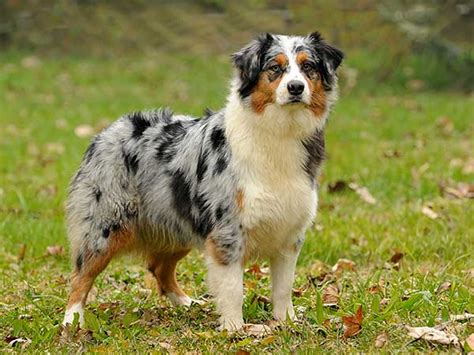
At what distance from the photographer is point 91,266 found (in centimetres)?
536

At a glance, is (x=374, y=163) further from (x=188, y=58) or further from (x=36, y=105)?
(x=188, y=58)

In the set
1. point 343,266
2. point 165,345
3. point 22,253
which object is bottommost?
point 22,253

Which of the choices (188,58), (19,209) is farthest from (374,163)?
(188,58)

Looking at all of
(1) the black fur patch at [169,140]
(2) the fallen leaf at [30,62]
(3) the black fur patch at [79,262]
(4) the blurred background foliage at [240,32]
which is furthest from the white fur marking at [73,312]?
(2) the fallen leaf at [30,62]

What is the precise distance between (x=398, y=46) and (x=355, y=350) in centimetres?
1143

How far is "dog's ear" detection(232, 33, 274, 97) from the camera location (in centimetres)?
490

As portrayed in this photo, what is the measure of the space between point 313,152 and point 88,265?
55.5 inches

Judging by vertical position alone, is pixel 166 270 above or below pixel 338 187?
above

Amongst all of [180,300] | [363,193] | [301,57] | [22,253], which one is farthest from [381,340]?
[363,193]

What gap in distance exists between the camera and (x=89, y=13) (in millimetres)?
19016

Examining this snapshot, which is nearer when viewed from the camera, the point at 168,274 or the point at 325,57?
the point at 325,57

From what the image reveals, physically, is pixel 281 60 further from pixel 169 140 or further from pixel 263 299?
pixel 263 299

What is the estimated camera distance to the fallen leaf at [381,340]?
4.43 metres

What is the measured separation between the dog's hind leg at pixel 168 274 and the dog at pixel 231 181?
0.35 metres
